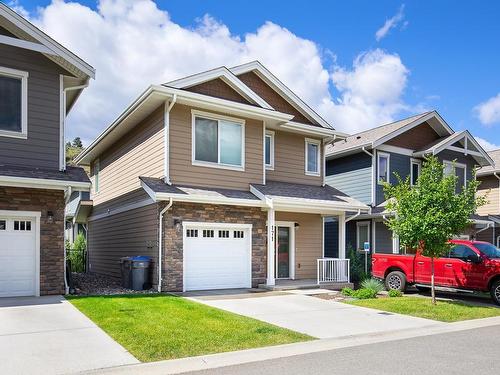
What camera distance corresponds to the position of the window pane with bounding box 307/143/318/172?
63.7ft

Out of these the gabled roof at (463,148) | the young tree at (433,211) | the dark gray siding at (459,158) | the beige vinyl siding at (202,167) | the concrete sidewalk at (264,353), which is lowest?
the concrete sidewalk at (264,353)

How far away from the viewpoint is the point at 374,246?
21.4m

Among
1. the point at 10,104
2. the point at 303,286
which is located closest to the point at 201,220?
the point at 303,286

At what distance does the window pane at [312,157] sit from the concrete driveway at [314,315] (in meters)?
7.05

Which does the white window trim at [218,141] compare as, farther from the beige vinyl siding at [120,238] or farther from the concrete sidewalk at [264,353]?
the concrete sidewalk at [264,353]

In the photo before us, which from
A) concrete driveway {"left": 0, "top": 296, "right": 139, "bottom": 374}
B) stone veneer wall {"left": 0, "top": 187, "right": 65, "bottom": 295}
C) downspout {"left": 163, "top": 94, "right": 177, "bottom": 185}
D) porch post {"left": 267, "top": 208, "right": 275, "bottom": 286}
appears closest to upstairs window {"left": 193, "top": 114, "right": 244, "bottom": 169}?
downspout {"left": 163, "top": 94, "right": 177, "bottom": 185}

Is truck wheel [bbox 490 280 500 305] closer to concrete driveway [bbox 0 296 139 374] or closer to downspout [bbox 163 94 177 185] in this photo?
downspout [bbox 163 94 177 185]

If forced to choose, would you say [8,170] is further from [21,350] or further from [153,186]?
[21,350]

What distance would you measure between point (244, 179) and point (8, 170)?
733 centimetres

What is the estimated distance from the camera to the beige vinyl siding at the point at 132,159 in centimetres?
1522

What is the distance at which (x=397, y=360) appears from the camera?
695 centimetres

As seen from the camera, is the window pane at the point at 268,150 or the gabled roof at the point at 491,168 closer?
the window pane at the point at 268,150

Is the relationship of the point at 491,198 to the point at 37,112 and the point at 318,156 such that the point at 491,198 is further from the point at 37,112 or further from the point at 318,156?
the point at 37,112

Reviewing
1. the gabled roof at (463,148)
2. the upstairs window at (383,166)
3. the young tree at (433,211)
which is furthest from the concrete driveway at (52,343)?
the gabled roof at (463,148)
